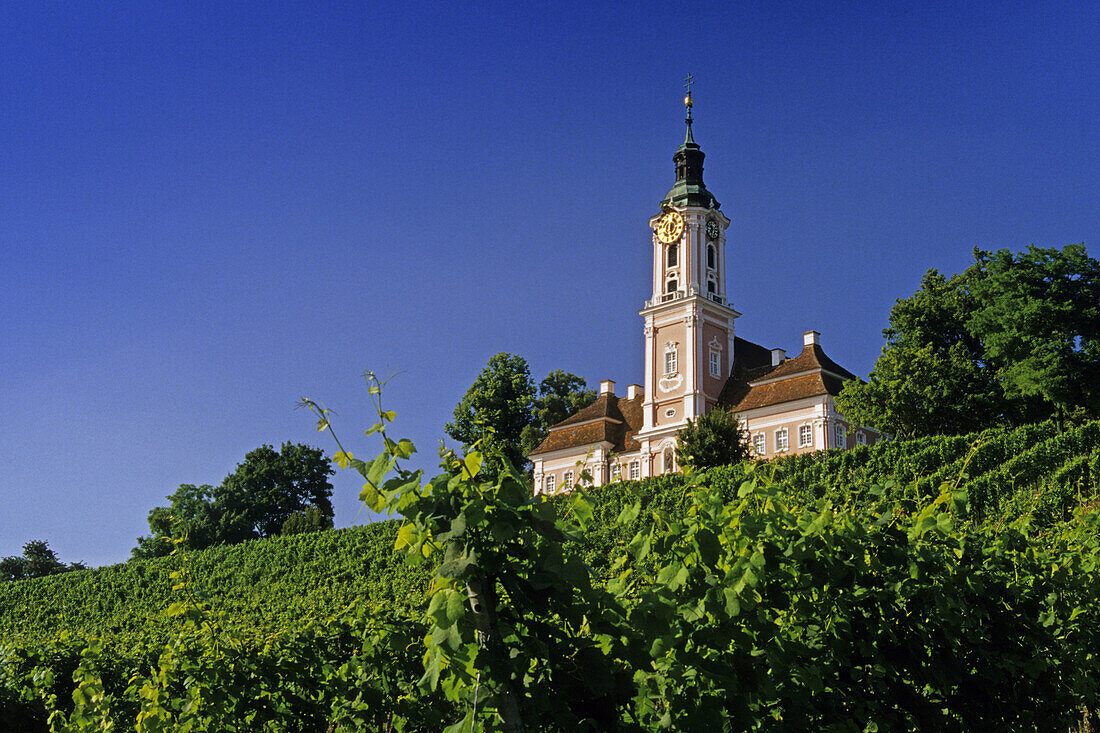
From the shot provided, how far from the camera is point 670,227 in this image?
59562 mm

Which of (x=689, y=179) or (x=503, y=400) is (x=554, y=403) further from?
(x=689, y=179)

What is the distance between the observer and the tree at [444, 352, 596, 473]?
204ft

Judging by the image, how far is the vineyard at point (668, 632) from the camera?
134 inches

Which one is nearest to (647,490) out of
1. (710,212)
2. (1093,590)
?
(1093,590)

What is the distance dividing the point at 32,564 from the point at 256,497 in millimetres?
20593

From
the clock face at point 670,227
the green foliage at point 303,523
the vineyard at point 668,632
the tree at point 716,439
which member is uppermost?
the clock face at point 670,227

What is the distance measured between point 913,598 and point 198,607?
391 cm

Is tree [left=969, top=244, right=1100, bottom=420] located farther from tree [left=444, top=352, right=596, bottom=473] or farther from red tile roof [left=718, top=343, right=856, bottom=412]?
tree [left=444, top=352, right=596, bottom=473]

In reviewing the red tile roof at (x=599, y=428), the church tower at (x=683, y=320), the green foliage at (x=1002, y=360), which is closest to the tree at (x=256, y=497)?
the red tile roof at (x=599, y=428)

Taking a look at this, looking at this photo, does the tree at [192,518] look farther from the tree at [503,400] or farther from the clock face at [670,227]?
the clock face at [670,227]

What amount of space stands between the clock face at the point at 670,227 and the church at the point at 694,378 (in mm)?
63

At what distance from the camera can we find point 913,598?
4.63m

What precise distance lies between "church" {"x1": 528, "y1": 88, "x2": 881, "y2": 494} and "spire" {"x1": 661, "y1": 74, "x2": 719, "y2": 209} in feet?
0.27

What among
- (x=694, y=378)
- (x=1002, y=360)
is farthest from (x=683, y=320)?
(x=1002, y=360)
